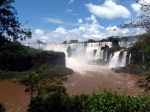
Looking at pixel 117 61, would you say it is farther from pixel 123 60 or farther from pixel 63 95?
pixel 63 95

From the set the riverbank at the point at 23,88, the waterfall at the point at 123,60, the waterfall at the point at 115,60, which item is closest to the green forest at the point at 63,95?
the riverbank at the point at 23,88

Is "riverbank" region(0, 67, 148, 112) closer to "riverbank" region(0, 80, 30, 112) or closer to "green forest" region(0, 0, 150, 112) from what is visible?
"riverbank" region(0, 80, 30, 112)

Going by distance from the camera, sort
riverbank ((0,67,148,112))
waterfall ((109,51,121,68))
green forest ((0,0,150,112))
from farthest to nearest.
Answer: waterfall ((109,51,121,68))
riverbank ((0,67,148,112))
green forest ((0,0,150,112))

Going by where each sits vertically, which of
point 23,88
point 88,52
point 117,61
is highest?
point 88,52

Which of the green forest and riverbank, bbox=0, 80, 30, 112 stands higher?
the green forest

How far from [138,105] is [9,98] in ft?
63.5

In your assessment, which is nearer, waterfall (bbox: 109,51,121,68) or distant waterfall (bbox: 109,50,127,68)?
distant waterfall (bbox: 109,50,127,68)

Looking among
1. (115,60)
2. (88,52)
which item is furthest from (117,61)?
(88,52)

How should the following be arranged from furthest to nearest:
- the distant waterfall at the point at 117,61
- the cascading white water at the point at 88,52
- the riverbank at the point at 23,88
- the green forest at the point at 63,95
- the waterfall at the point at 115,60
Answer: the cascading white water at the point at 88,52
the waterfall at the point at 115,60
the distant waterfall at the point at 117,61
the riverbank at the point at 23,88
the green forest at the point at 63,95

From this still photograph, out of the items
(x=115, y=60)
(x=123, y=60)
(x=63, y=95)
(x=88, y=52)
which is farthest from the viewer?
(x=88, y=52)

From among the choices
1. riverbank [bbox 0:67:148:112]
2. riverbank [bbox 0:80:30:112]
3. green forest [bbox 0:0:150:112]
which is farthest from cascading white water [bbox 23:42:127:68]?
green forest [bbox 0:0:150:112]

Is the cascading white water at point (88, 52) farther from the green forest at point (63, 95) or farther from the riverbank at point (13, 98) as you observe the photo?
the green forest at point (63, 95)

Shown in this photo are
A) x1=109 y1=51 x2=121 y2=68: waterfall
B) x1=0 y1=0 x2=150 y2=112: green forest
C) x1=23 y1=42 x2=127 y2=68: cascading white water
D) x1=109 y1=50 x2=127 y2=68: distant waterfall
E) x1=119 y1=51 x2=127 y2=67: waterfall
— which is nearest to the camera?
x1=0 y1=0 x2=150 y2=112: green forest

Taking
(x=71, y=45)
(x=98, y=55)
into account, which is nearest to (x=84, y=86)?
(x=98, y=55)
